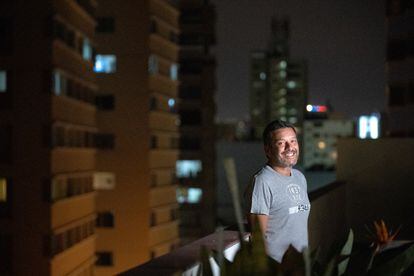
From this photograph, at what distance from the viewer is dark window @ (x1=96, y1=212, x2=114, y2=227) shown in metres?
35.2

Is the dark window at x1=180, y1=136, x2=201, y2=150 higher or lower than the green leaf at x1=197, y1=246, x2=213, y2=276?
higher

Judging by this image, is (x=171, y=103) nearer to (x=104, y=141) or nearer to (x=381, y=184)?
(x=104, y=141)

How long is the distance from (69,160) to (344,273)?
26.3 metres

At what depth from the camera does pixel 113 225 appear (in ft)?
116

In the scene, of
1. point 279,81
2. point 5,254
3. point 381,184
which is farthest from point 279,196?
point 279,81

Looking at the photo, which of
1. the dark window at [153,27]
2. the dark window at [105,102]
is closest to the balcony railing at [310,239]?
the dark window at [105,102]

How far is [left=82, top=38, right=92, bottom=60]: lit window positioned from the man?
28025 millimetres

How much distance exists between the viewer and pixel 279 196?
11.6 feet

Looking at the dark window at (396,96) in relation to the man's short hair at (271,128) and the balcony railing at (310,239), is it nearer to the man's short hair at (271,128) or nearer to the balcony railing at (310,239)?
the balcony railing at (310,239)

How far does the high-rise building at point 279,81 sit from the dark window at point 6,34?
75.9 metres

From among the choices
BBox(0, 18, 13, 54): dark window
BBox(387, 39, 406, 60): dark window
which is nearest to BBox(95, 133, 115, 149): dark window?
BBox(0, 18, 13, 54): dark window

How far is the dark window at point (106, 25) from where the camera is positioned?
34.6 meters

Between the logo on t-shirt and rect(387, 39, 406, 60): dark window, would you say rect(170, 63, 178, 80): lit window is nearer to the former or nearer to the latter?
rect(387, 39, 406, 60): dark window

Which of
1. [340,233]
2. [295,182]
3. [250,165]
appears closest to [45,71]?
[340,233]
